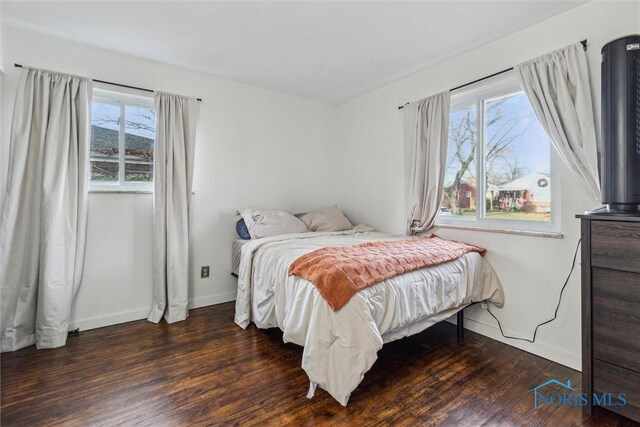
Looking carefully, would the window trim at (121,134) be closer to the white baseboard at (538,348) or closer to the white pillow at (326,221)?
the white pillow at (326,221)

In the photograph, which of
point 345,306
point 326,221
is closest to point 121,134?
point 326,221

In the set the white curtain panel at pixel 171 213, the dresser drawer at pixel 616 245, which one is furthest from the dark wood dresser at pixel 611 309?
the white curtain panel at pixel 171 213

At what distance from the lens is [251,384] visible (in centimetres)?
178

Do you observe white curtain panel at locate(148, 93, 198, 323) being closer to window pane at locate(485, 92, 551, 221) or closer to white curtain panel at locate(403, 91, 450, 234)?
white curtain panel at locate(403, 91, 450, 234)

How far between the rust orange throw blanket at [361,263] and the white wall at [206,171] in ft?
5.20

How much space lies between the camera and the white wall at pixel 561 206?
→ 1903mm

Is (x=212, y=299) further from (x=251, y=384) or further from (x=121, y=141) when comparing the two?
(x=121, y=141)

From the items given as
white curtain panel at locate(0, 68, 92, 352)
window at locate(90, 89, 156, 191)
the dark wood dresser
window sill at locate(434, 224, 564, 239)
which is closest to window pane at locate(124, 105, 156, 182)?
window at locate(90, 89, 156, 191)

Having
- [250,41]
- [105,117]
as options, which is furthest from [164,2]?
[105,117]

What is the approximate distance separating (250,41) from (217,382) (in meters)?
2.48

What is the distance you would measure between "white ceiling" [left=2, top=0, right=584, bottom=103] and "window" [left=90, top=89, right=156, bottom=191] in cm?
44

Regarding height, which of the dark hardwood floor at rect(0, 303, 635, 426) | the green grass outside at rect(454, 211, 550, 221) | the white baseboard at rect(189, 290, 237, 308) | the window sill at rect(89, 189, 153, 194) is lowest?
the dark hardwood floor at rect(0, 303, 635, 426)

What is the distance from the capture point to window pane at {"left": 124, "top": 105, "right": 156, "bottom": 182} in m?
2.75

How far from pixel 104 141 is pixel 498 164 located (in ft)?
11.1
